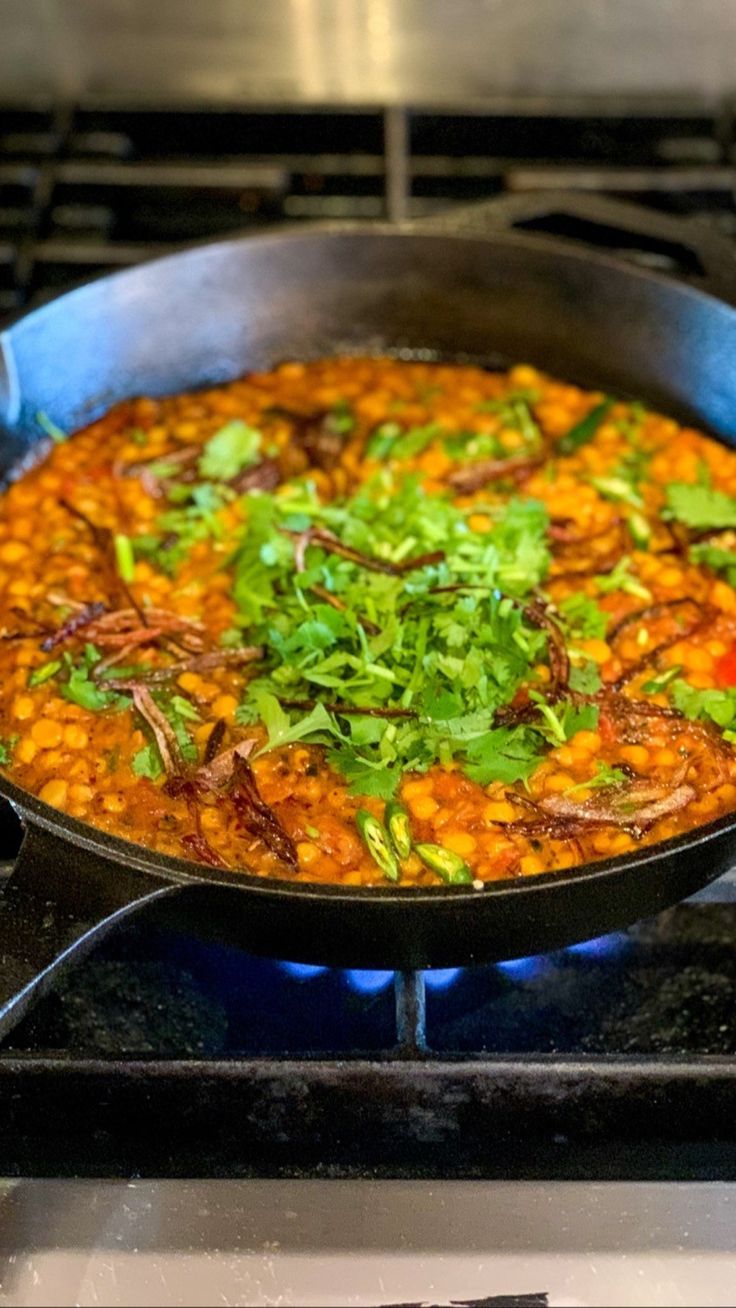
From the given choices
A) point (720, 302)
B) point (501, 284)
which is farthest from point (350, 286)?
point (720, 302)

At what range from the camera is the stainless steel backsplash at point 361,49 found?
2826 mm

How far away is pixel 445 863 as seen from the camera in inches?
62.2

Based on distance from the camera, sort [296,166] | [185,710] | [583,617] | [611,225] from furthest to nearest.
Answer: [296,166], [611,225], [583,617], [185,710]

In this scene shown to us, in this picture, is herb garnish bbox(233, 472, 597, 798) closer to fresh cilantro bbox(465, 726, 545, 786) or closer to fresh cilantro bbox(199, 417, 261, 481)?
fresh cilantro bbox(465, 726, 545, 786)

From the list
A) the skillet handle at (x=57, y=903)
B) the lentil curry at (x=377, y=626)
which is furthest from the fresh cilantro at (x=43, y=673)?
the skillet handle at (x=57, y=903)

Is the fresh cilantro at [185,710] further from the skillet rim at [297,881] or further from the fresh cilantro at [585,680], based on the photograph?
the fresh cilantro at [585,680]

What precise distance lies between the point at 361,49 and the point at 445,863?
6.83 feet

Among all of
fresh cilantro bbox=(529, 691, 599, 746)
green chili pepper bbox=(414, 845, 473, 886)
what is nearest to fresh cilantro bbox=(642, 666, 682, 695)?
fresh cilantro bbox=(529, 691, 599, 746)

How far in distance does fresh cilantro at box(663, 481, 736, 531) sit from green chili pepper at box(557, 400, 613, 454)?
0.21 m

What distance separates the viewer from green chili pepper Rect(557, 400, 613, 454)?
2.27m

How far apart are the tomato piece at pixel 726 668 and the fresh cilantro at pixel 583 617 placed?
0.17 meters

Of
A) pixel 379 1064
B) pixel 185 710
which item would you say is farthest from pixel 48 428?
pixel 379 1064

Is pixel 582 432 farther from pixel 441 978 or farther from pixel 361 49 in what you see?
pixel 361 49

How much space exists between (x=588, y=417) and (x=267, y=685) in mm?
882
